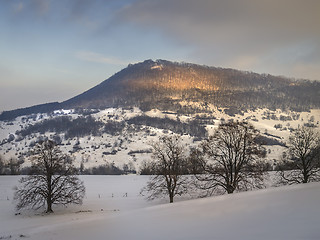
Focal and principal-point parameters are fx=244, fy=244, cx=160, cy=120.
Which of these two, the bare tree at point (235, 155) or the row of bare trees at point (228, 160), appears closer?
the bare tree at point (235, 155)

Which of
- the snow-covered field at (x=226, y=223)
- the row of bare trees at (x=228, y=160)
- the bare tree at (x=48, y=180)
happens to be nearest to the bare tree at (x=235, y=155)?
the row of bare trees at (x=228, y=160)

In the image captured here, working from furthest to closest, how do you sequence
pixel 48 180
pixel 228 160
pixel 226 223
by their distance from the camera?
pixel 228 160
pixel 48 180
pixel 226 223

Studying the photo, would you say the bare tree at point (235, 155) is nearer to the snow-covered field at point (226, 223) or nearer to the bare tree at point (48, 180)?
the snow-covered field at point (226, 223)

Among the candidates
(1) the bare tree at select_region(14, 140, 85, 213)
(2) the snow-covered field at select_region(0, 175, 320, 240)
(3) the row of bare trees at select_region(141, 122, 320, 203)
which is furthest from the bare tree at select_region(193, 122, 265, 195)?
(1) the bare tree at select_region(14, 140, 85, 213)

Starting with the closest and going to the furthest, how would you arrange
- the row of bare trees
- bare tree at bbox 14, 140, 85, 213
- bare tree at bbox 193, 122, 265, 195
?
bare tree at bbox 193, 122, 265, 195 → the row of bare trees → bare tree at bbox 14, 140, 85, 213

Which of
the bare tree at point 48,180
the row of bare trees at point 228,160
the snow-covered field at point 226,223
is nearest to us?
the snow-covered field at point 226,223

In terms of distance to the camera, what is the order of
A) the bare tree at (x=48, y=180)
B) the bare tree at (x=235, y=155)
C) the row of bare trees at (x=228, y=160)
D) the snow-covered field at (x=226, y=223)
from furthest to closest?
the bare tree at (x=48, y=180), the row of bare trees at (x=228, y=160), the bare tree at (x=235, y=155), the snow-covered field at (x=226, y=223)

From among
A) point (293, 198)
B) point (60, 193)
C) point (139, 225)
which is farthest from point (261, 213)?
point (60, 193)

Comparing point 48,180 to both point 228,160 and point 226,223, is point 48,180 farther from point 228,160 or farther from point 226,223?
point 226,223

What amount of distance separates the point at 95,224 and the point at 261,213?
10.9 meters

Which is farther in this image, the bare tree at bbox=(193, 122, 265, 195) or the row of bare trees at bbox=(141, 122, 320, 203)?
the row of bare trees at bbox=(141, 122, 320, 203)

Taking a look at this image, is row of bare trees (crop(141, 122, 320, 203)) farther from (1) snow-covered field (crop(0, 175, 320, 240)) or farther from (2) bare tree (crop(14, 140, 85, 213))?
(1) snow-covered field (crop(0, 175, 320, 240))

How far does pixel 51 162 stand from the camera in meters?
32.7

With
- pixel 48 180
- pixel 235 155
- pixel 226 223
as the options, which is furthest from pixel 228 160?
pixel 48 180
